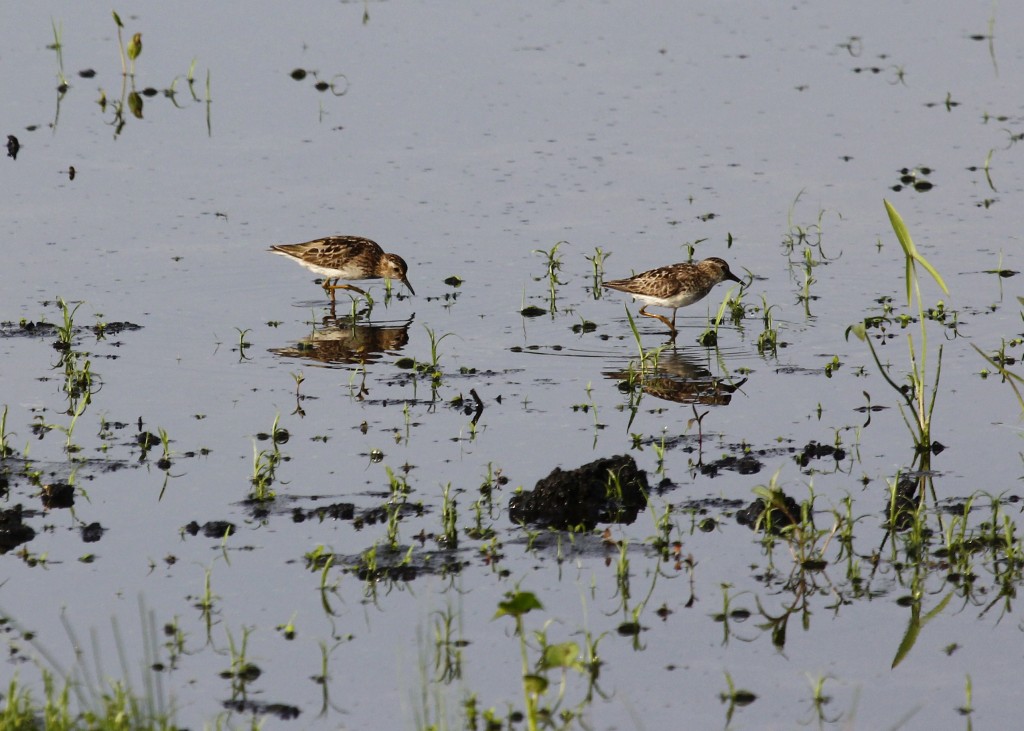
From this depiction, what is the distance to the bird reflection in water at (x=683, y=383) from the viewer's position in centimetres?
1380

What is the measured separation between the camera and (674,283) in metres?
15.9

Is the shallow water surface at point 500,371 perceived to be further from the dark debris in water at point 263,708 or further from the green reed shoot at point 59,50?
the green reed shoot at point 59,50

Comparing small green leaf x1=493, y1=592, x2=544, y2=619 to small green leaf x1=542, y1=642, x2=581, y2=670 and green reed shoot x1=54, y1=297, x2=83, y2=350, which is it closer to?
small green leaf x1=542, y1=642, x2=581, y2=670

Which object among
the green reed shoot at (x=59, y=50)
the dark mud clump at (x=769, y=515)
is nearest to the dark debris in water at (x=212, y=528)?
the dark mud clump at (x=769, y=515)

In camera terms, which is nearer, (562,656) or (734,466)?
(562,656)

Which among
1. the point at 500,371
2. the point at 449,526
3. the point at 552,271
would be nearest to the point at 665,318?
the point at 552,271

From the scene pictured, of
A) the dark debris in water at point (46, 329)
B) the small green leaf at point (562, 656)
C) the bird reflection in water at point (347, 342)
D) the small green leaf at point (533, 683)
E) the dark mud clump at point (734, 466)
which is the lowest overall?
the small green leaf at point (533, 683)

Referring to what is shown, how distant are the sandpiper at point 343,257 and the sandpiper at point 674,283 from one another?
2.35m

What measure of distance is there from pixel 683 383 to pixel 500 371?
154 centimetres

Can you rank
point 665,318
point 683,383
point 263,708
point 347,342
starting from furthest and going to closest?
point 665,318 → point 347,342 → point 683,383 → point 263,708

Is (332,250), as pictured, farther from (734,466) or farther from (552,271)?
(734,466)

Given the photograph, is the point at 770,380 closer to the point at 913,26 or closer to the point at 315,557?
the point at 315,557

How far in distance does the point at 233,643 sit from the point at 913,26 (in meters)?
21.5

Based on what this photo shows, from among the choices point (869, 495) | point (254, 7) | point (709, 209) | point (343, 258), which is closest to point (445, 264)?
point (343, 258)
